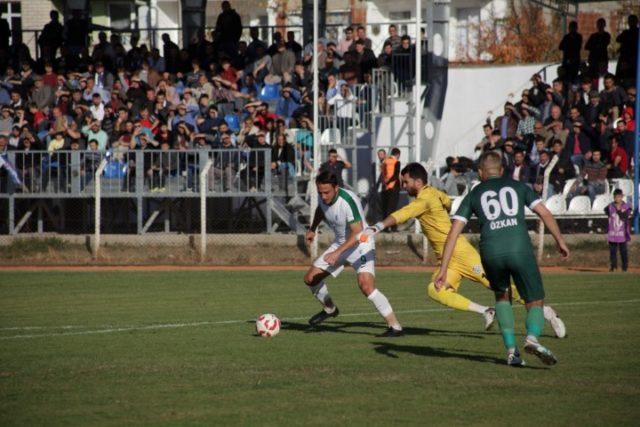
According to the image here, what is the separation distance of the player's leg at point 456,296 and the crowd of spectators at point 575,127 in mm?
12077

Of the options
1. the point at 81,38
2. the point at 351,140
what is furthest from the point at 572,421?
the point at 81,38

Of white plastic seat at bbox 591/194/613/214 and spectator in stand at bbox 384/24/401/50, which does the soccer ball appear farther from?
spectator in stand at bbox 384/24/401/50

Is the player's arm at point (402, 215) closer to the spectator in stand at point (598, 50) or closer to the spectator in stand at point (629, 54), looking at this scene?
the spectator in stand at point (629, 54)

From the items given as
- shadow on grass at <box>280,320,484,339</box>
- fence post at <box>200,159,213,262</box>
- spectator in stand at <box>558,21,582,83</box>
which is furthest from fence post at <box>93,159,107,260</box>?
spectator in stand at <box>558,21,582,83</box>

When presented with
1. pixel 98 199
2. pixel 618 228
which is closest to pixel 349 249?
pixel 618 228

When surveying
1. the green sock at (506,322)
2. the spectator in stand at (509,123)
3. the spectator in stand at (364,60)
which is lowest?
the green sock at (506,322)

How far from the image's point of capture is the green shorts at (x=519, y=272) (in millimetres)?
10109

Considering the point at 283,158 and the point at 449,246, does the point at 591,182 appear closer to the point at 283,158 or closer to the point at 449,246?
the point at 283,158

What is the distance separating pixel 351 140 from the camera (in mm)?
28078

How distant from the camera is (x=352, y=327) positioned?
14.1 meters

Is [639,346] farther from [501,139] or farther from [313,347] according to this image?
[501,139]

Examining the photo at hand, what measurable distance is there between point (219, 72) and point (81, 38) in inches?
202

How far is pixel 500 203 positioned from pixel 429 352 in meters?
2.16

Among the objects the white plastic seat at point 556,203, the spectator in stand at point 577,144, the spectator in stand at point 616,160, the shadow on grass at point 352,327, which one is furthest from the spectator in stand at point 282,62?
the shadow on grass at point 352,327
